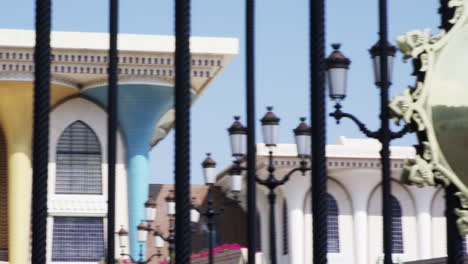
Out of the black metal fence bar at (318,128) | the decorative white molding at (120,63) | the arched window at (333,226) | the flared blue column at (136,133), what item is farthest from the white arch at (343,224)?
the black metal fence bar at (318,128)

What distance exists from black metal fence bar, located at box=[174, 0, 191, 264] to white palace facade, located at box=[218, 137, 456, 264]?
33.0 metres

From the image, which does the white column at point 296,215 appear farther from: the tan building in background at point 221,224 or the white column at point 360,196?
the tan building in background at point 221,224

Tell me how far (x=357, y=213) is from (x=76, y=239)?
9.80m

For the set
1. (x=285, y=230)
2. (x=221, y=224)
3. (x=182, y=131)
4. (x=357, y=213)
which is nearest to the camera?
(x=182, y=131)

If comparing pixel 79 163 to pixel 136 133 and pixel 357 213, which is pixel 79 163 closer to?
pixel 136 133

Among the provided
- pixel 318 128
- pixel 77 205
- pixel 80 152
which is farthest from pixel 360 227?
pixel 318 128

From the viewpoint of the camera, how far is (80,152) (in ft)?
112

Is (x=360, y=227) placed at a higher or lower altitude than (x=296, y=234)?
higher

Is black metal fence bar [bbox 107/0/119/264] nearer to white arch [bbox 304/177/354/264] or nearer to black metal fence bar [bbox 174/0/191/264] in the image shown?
black metal fence bar [bbox 174/0/191/264]

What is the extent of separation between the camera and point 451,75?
353cm

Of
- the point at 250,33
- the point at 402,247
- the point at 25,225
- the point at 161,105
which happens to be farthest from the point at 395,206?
the point at 250,33

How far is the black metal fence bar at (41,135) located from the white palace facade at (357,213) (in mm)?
33023

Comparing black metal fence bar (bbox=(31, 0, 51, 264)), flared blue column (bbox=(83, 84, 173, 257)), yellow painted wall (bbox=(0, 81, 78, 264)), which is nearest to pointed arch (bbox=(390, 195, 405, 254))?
flared blue column (bbox=(83, 84, 173, 257))

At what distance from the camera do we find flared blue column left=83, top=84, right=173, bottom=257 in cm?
3309
